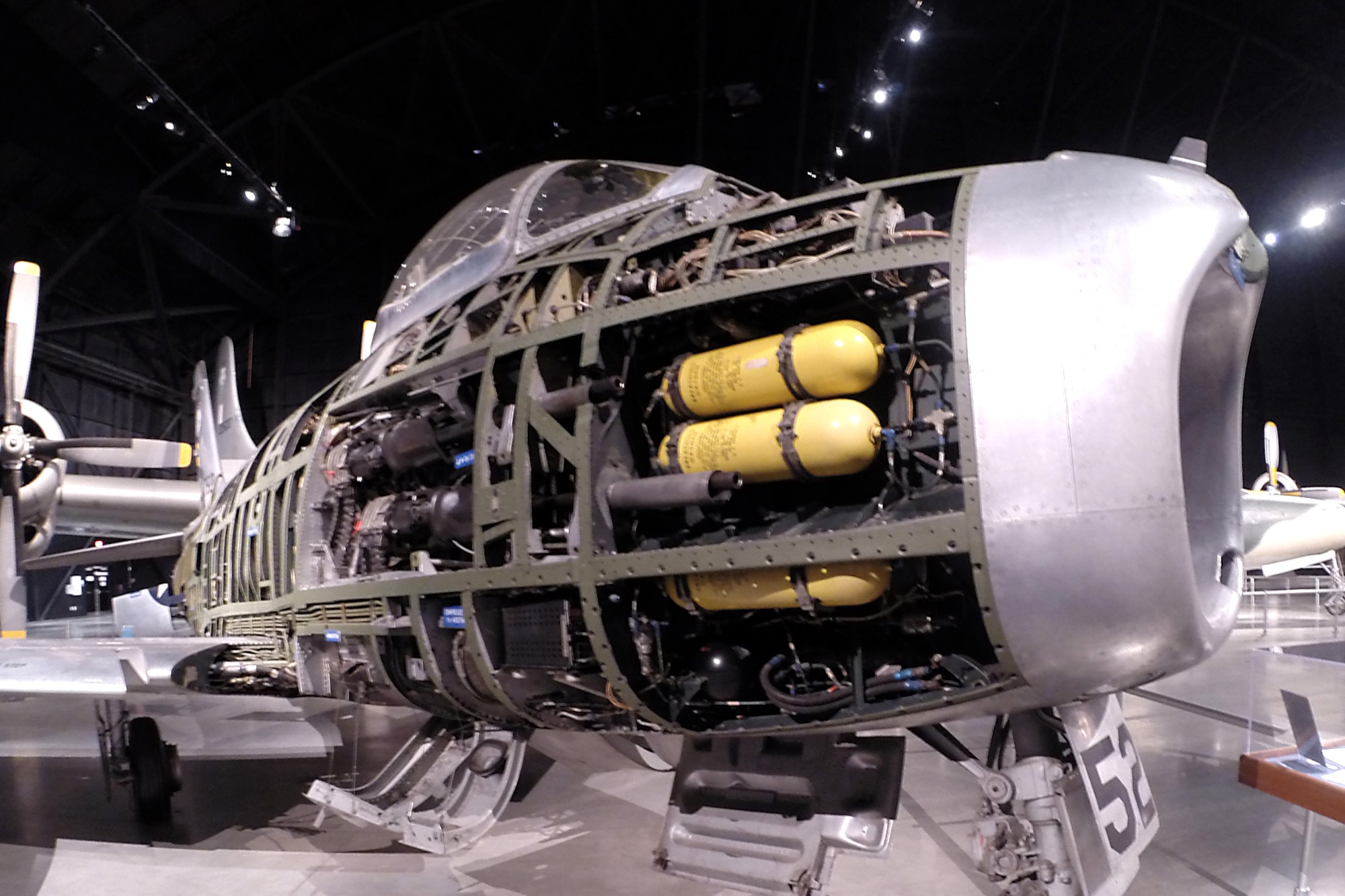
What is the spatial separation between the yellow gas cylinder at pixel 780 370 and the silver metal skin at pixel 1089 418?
39 centimetres

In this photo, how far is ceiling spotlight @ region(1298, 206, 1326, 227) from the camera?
32.9 ft

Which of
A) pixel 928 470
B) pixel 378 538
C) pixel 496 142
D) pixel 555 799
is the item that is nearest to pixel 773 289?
pixel 928 470

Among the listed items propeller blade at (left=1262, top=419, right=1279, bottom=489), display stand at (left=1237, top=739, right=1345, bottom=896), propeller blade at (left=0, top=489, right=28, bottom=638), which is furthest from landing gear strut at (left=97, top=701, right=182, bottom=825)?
propeller blade at (left=1262, top=419, right=1279, bottom=489)

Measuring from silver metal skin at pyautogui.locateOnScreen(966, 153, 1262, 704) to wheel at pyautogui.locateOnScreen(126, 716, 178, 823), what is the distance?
240 inches

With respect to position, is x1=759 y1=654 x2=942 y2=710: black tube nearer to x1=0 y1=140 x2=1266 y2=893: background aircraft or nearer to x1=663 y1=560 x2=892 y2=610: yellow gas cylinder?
x1=0 y1=140 x2=1266 y2=893: background aircraft

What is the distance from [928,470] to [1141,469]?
687 millimetres

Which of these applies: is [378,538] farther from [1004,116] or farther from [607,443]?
[1004,116]

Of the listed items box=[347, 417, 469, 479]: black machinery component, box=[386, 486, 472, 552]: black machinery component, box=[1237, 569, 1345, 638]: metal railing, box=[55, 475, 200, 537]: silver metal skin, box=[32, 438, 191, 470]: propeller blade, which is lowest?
box=[1237, 569, 1345, 638]: metal railing

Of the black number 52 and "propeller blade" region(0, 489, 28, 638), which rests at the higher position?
"propeller blade" region(0, 489, 28, 638)

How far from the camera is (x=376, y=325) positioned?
18.1 feet

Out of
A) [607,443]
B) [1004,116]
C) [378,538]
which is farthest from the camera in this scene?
[1004,116]

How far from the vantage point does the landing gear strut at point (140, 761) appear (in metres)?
5.89

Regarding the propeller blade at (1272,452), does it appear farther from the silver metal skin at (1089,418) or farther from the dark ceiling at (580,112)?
the silver metal skin at (1089,418)

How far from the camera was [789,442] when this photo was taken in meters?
2.70
